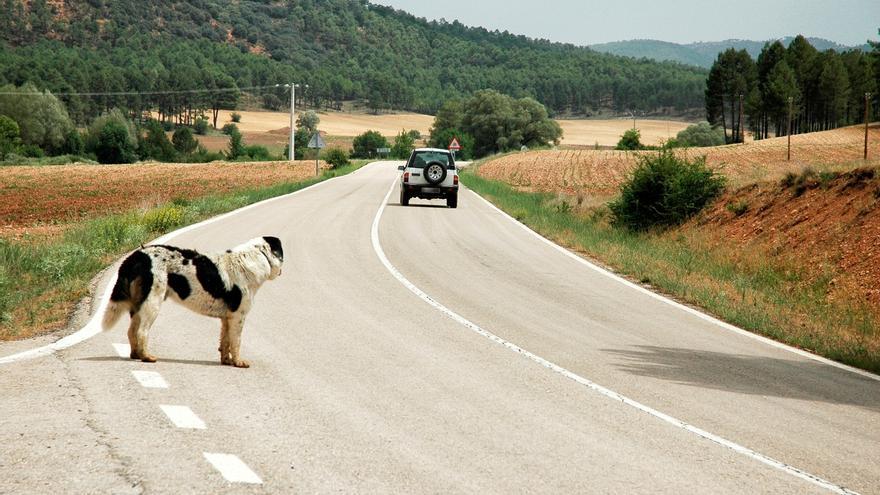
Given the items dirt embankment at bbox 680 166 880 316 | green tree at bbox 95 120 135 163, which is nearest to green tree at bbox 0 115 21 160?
green tree at bbox 95 120 135 163

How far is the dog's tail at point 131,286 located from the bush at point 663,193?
22.5 m

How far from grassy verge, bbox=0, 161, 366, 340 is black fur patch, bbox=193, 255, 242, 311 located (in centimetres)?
263

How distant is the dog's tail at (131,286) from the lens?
26.8ft

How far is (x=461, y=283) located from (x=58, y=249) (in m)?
6.71

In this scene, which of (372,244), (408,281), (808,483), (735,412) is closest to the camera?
(808,483)

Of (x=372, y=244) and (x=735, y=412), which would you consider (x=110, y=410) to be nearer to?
(x=735, y=412)

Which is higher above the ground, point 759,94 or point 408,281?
point 759,94

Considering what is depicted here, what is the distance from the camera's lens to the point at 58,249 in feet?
54.0

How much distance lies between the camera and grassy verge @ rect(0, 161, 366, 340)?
10844 millimetres

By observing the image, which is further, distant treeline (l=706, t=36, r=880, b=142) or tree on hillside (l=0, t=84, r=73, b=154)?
tree on hillside (l=0, t=84, r=73, b=154)

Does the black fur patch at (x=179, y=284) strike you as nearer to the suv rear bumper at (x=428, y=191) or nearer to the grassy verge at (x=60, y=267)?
the grassy verge at (x=60, y=267)

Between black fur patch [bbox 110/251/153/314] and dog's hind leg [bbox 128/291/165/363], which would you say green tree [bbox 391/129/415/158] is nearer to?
dog's hind leg [bbox 128/291/165/363]

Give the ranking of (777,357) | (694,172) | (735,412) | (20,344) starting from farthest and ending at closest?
(694,172) < (777,357) < (20,344) < (735,412)

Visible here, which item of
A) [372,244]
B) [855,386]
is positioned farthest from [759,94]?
[855,386]
